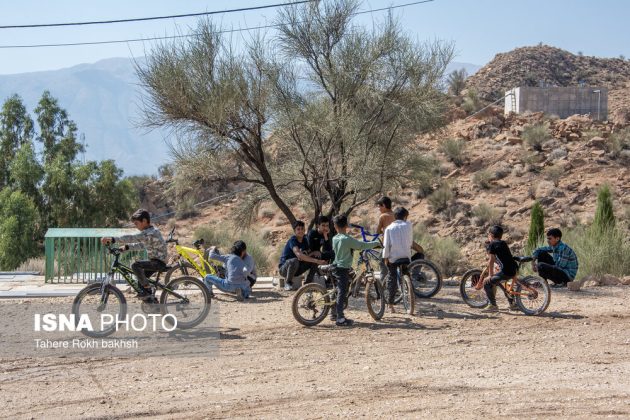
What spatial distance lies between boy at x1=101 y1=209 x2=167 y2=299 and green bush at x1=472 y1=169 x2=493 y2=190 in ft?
84.9

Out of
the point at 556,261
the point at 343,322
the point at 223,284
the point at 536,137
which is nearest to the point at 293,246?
the point at 223,284

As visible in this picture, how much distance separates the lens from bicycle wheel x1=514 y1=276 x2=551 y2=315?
11.9 meters

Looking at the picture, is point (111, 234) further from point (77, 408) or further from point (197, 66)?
point (77, 408)

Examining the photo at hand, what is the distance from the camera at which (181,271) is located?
1409 cm

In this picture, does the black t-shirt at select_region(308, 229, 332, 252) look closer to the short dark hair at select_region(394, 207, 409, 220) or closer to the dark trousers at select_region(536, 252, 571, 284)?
the short dark hair at select_region(394, 207, 409, 220)

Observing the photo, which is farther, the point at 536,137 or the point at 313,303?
the point at 536,137

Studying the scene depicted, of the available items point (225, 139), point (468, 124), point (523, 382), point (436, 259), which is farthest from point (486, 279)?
point (468, 124)

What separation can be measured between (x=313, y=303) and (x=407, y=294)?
151 centimetres

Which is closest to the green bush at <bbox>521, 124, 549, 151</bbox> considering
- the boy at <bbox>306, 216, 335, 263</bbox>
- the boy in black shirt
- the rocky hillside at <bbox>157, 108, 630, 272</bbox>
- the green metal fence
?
the rocky hillside at <bbox>157, 108, 630, 272</bbox>

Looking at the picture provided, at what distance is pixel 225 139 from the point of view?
16.2m

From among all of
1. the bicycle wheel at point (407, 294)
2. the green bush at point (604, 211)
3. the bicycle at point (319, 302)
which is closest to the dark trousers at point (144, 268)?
the bicycle at point (319, 302)

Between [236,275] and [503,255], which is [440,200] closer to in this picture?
[236,275]

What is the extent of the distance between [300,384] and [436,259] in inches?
630

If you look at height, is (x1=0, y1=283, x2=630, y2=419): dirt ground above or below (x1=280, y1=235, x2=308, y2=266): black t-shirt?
below
